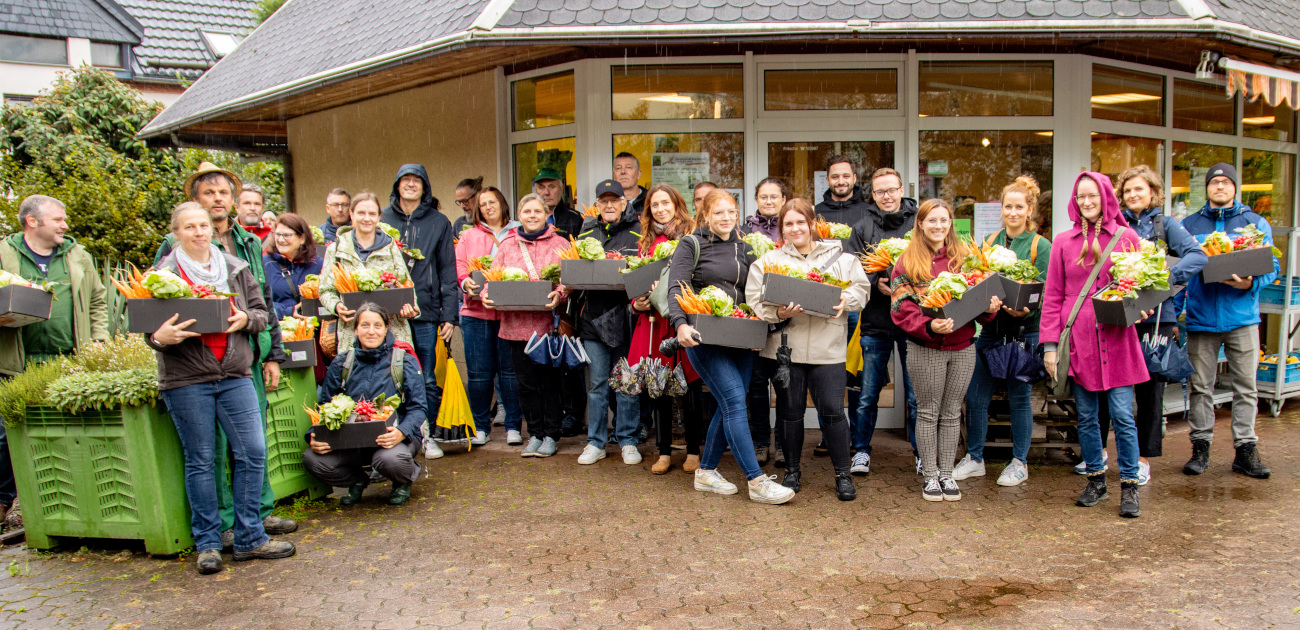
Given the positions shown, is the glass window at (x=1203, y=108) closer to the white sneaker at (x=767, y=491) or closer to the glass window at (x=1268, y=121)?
the glass window at (x=1268, y=121)

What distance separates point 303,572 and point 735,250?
3.10 m

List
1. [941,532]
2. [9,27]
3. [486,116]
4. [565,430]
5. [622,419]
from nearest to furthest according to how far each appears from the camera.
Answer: [941,532], [622,419], [565,430], [486,116], [9,27]

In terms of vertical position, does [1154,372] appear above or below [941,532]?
above

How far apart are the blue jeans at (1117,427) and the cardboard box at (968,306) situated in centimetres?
76

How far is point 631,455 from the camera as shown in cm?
675

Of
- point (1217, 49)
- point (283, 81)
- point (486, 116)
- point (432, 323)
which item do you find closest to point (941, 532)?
point (432, 323)

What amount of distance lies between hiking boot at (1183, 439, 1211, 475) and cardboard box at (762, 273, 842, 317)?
2796mm

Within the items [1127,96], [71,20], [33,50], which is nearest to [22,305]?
[1127,96]

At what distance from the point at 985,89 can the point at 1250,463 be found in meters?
3.45

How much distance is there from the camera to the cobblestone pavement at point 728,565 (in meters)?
4.02

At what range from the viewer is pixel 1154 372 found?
5727mm

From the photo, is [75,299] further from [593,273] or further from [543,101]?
[543,101]

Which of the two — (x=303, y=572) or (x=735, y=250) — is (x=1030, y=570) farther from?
(x=303, y=572)

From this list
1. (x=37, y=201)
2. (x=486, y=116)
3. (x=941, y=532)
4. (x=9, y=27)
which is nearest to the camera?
(x=941, y=532)
